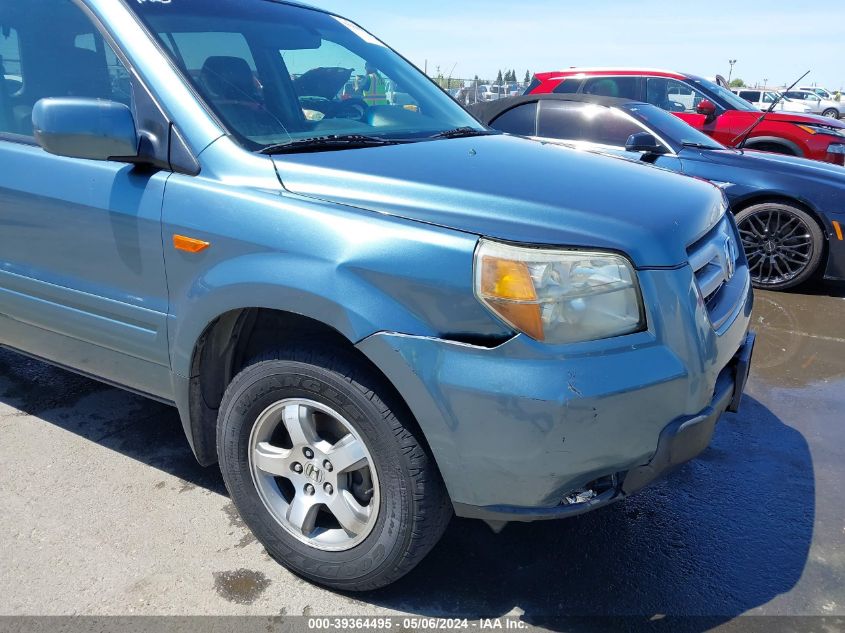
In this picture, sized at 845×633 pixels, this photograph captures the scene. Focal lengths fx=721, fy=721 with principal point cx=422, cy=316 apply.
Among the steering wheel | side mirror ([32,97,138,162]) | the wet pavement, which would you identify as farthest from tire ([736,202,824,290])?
side mirror ([32,97,138,162])

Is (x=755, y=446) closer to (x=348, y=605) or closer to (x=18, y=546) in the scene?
(x=348, y=605)

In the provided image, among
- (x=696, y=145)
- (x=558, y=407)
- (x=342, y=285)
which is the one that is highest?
(x=342, y=285)

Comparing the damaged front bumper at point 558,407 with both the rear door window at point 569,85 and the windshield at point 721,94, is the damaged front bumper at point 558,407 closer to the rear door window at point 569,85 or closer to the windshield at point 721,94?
the rear door window at point 569,85

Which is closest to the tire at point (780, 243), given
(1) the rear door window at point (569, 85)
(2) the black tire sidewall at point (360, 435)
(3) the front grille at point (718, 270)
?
(3) the front grille at point (718, 270)

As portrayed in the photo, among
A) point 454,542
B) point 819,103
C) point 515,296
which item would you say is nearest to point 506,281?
point 515,296

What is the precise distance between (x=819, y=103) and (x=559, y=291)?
109 ft

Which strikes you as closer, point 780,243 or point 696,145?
point 780,243

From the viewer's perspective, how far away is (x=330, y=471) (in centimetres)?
221

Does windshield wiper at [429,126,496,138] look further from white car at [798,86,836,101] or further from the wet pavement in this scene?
white car at [798,86,836,101]

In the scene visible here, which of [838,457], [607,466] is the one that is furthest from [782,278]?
[607,466]

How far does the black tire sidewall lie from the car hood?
20.9 inches

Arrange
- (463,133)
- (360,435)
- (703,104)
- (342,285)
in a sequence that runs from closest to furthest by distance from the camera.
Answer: (342,285), (360,435), (463,133), (703,104)

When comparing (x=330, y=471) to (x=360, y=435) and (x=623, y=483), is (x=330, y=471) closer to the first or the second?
(x=360, y=435)

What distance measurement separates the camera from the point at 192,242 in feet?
7.27
